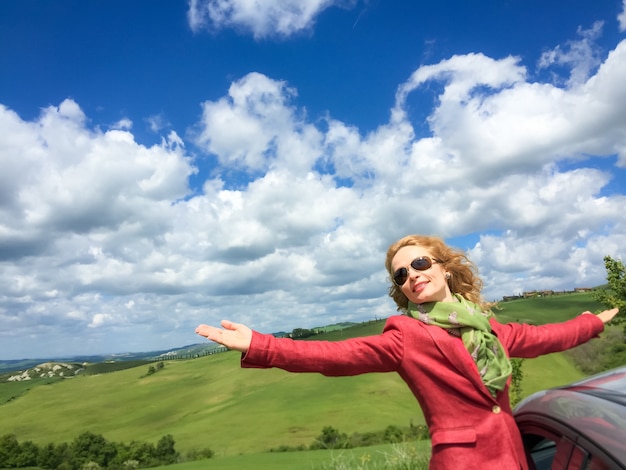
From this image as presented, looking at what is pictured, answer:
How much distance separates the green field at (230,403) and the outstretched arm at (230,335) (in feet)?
182

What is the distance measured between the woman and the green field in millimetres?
55164

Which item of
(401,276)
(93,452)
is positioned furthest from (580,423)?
(93,452)

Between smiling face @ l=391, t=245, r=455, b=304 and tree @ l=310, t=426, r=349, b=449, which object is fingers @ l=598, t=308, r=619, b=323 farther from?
tree @ l=310, t=426, r=349, b=449

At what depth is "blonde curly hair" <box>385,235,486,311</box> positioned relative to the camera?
3244 millimetres

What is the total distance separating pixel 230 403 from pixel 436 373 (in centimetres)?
9346

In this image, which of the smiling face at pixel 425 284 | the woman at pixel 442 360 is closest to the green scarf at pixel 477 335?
the woman at pixel 442 360

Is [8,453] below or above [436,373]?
below

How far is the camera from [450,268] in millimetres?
3246

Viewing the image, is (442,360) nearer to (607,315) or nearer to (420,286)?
(420,286)

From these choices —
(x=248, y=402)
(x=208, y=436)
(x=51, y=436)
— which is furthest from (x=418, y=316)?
(x=51, y=436)

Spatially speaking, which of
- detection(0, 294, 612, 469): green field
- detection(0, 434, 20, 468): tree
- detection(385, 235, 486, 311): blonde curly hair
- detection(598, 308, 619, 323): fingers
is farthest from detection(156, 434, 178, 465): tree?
detection(598, 308, 619, 323): fingers

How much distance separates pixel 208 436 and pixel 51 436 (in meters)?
34.7

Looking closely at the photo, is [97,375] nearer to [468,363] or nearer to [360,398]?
[360,398]

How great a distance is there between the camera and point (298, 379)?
3760 inches
